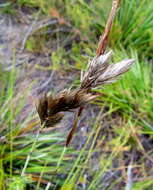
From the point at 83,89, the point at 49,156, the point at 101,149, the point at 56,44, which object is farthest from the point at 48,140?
the point at 83,89

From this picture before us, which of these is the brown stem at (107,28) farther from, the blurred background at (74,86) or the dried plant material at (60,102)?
the blurred background at (74,86)

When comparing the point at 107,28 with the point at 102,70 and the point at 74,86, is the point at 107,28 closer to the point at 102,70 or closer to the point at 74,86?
the point at 102,70

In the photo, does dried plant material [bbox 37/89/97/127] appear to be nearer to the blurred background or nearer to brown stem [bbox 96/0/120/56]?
brown stem [bbox 96/0/120/56]

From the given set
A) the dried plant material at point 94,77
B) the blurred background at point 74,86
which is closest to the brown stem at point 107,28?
the dried plant material at point 94,77

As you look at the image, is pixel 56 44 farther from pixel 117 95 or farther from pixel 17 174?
pixel 17 174

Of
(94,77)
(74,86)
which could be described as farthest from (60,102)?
(74,86)

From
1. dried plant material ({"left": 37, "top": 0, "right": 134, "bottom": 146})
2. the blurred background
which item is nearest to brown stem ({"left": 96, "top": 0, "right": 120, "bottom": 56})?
dried plant material ({"left": 37, "top": 0, "right": 134, "bottom": 146})

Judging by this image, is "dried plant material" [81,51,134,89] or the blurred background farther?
the blurred background

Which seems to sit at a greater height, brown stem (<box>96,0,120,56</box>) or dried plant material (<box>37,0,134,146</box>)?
brown stem (<box>96,0,120,56</box>)
